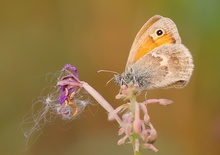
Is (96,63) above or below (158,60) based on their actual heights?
above

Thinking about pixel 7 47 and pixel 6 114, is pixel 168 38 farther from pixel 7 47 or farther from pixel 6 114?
pixel 7 47

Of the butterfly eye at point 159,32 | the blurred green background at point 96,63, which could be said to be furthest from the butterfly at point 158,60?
the blurred green background at point 96,63

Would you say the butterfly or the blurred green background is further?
the blurred green background

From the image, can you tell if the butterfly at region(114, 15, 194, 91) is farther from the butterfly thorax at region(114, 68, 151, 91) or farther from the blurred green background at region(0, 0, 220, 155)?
the blurred green background at region(0, 0, 220, 155)

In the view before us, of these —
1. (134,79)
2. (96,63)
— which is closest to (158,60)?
(134,79)

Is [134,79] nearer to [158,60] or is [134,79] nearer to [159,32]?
[158,60]

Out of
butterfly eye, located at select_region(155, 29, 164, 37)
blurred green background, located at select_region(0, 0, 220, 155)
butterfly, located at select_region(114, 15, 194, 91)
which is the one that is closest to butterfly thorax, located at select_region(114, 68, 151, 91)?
butterfly, located at select_region(114, 15, 194, 91)
